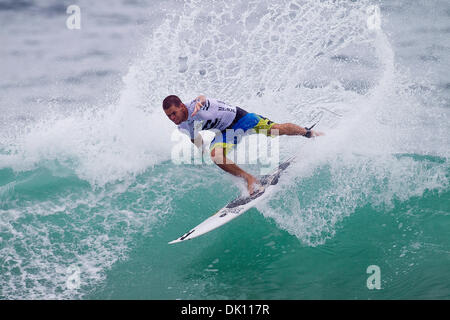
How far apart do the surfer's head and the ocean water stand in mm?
1560

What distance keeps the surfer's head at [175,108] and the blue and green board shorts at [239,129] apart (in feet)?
2.07

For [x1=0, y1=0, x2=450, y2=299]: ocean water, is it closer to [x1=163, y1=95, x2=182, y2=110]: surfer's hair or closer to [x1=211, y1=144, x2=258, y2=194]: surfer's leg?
[x1=211, y1=144, x2=258, y2=194]: surfer's leg

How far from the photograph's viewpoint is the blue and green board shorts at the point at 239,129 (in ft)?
19.2

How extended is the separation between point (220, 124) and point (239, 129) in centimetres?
32

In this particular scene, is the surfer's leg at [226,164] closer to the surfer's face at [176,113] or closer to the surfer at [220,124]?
the surfer at [220,124]

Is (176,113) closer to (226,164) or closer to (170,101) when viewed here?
(170,101)

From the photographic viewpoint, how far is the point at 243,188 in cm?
606

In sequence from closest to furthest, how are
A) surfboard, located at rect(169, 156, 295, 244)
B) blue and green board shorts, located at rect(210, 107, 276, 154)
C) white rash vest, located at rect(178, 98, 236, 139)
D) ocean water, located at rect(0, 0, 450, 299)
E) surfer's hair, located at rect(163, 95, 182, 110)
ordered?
ocean water, located at rect(0, 0, 450, 299) < surfer's hair, located at rect(163, 95, 182, 110) < surfboard, located at rect(169, 156, 295, 244) < white rash vest, located at rect(178, 98, 236, 139) < blue and green board shorts, located at rect(210, 107, 276, 154)

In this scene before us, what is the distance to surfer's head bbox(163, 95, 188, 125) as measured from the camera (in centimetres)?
530

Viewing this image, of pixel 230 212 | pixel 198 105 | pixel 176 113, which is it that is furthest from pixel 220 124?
pixel 230 212

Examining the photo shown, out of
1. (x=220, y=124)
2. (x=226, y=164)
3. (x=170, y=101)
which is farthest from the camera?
(x=220, y=124)

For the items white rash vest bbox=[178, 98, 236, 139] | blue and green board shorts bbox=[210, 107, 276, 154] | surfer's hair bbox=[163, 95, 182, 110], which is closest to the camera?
surfer's hair bbox=[163, 95, 182, 110]

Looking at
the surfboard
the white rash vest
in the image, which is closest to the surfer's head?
the white rash vest
